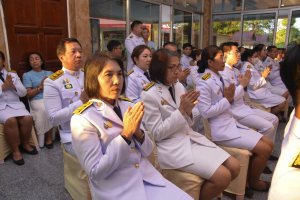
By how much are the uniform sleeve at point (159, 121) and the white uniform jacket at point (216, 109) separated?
1.56 ft

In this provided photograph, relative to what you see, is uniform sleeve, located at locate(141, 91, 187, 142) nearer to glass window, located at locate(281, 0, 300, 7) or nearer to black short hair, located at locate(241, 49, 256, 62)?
black short hair, located at locate(241, 49, 256, 62)

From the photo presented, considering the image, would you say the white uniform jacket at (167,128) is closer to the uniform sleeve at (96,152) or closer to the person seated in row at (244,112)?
the uniform sleeve at (96,152)

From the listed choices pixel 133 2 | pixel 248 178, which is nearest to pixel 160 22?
pixel 133 2

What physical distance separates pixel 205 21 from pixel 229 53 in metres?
6.07

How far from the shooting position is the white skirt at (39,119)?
3.01m

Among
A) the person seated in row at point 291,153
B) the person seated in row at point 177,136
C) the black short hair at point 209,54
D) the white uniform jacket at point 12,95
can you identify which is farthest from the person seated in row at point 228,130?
the white uniform jacket at point 12,95

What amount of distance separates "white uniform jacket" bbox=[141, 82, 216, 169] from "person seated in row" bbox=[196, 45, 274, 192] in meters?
0.33

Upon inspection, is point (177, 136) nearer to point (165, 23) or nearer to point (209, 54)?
point (209, 54)

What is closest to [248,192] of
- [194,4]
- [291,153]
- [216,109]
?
[216,109]

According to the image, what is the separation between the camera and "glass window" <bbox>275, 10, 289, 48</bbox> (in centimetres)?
711

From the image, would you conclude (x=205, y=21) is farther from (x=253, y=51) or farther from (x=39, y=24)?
(x=39, y=24)

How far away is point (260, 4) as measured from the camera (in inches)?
293

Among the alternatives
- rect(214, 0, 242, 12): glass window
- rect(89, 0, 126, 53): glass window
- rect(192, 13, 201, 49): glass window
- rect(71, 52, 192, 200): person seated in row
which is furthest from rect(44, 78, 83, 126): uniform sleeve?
rect(214, 0, 242, 12): glass window

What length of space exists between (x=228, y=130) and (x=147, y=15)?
14.8ft
